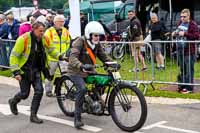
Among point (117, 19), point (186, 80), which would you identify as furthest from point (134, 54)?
point (117, 19)

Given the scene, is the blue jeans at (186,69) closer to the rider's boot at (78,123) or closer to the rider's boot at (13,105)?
the rider's boot at (78,123)

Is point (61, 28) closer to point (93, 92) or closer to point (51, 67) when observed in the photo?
point (51, 67)

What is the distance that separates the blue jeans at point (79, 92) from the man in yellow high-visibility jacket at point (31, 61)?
0.77m

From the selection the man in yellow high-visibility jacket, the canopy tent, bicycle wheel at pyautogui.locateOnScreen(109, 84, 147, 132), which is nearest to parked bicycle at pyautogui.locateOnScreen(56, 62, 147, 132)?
bicycle wheel at pyautogui.locateOnScreen(109, 84, 147, 132)

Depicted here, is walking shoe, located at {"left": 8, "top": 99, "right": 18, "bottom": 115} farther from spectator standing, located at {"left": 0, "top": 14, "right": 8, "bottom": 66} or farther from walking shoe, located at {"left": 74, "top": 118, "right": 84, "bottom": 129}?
spectator standing, located at {"left": 0, "top": 14, "right": 8, "bottom": 66}

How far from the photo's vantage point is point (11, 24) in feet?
47.2

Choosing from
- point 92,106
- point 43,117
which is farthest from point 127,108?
point 43,117

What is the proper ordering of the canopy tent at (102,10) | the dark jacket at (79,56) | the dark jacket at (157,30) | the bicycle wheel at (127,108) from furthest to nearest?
the canopy tent at (102,10), the dark jacket at (157,30), the dark jacket at (79,56), the bicycle wheel at (127,108)

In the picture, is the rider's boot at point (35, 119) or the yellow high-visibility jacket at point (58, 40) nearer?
the rider's boot at point (35, 119)

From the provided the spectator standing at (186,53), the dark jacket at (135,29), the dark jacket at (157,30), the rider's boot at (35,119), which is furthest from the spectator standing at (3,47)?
the rider's boot at (35,119)

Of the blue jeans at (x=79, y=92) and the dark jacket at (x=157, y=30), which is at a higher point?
the dark jacket at (x=157, y=30)

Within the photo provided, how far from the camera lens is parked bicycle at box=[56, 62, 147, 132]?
6703 millimetres

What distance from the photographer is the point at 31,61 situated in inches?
303

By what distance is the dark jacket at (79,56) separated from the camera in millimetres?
7008
